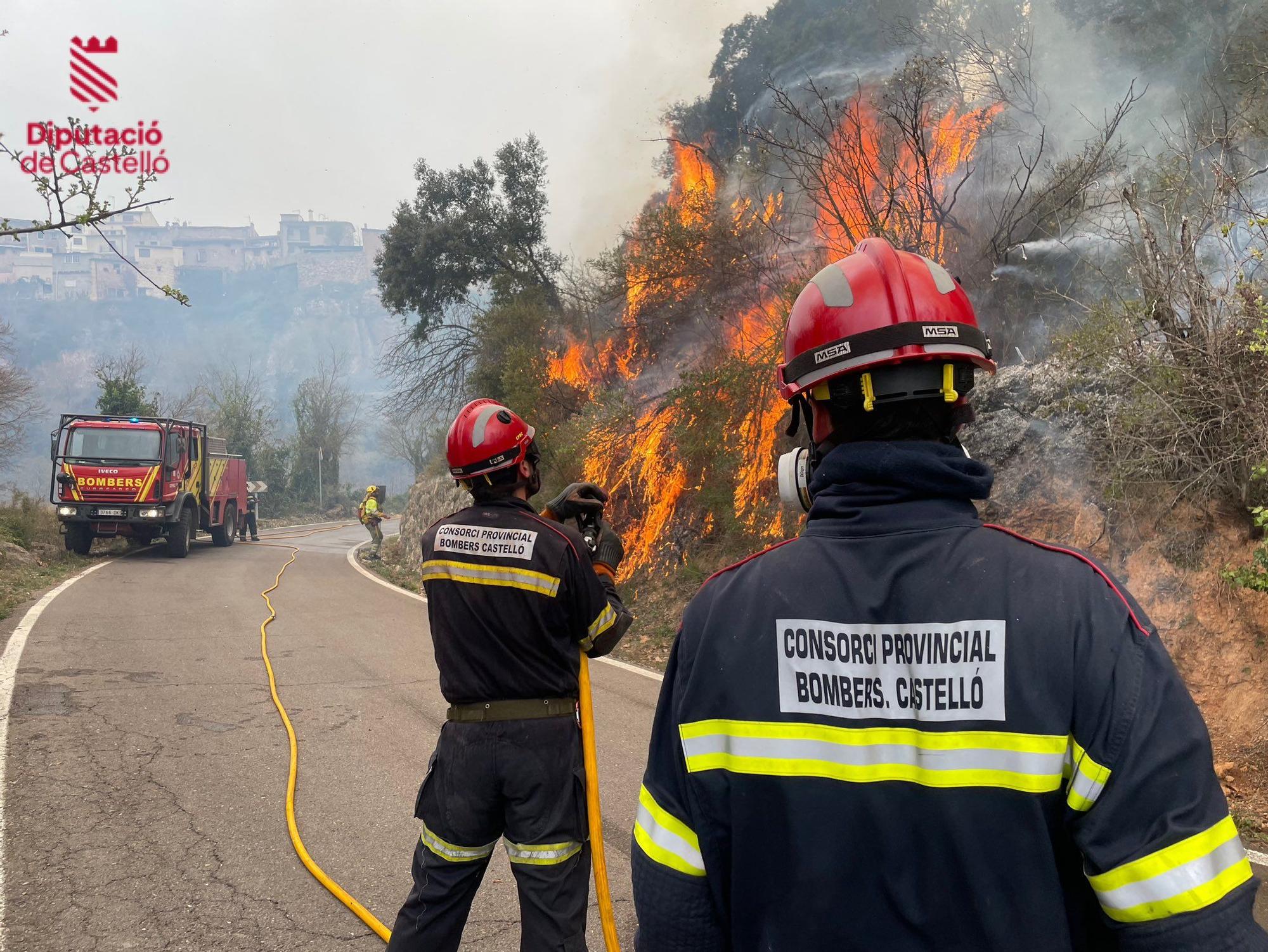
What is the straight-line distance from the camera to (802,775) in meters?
1.27

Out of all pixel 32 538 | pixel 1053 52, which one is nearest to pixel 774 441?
pixel 1053 52

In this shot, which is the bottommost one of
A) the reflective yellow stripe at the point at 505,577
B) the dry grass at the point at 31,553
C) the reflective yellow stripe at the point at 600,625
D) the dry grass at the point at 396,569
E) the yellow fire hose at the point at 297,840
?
the yellow fire hose at the point at 297,840

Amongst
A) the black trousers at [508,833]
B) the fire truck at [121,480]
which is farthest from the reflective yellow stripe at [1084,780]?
the fire truck at [121,480]

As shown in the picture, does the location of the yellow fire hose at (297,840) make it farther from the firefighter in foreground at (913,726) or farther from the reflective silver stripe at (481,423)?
the firefighter in foreground at (913,726)

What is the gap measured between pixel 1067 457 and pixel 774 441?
307 cm

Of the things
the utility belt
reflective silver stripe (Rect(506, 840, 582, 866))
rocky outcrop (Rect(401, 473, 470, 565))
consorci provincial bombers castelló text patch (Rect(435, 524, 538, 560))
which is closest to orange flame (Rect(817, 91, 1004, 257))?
consorci provincial bombers castelló text patch (Rect(435, 524, 538, 560))

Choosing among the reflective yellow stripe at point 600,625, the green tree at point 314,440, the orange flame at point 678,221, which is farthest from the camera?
the green tree at point 314,440

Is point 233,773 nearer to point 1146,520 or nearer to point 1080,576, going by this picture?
point 1080,576

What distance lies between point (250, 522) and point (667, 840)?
96.3ft

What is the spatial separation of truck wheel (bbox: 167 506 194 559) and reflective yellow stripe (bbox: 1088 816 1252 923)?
2097cm

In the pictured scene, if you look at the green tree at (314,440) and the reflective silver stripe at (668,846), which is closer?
the reflective silver stripe at (668,846)

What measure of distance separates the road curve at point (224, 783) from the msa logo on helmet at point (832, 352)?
3.10 m

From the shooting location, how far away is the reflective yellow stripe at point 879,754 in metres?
1.14

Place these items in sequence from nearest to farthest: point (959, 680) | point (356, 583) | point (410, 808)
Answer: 1. point (959, 680)
2. point (410, 808)
3. point (356, 583)
